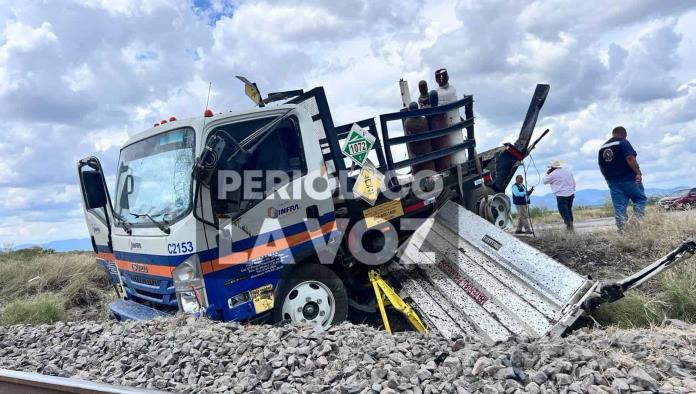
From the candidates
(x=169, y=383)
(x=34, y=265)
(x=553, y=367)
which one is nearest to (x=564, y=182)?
(x=553, y=367)

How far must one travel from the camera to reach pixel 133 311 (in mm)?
5387

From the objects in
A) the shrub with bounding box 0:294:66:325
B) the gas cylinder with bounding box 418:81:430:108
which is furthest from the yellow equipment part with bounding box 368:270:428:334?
the shrub with bounding box 0:294:66:325

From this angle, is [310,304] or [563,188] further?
[563,188]

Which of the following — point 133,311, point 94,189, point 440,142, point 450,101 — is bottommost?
point 133,311

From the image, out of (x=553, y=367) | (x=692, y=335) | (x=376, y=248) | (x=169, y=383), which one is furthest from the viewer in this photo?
(x=376, y=248)

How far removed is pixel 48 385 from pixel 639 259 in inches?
269

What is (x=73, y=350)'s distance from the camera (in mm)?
4637

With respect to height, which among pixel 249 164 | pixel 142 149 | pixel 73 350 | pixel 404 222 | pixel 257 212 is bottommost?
pixel 73 350

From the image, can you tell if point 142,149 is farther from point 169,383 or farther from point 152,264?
point 169,383

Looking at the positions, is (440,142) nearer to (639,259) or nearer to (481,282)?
(481,282)

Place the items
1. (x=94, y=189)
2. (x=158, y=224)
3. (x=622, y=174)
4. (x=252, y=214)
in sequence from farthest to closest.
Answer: (x=622, y=174), (x=94, y=189), (x=252, y=214), (x=158, y=224)

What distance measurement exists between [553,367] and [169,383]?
259 cm

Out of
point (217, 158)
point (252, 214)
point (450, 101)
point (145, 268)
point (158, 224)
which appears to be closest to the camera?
point (217, 158)

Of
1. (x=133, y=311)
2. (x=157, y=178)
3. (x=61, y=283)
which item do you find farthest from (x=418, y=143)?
(x=61, y=283)
